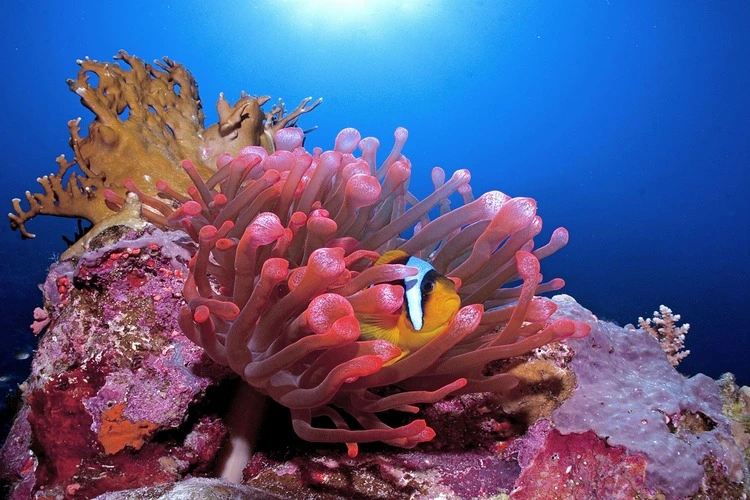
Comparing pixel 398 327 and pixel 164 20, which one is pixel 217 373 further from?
pixel 164 20

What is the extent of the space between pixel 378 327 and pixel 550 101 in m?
52.9

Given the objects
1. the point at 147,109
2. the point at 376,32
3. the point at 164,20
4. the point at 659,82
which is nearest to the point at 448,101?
the point at 376,32

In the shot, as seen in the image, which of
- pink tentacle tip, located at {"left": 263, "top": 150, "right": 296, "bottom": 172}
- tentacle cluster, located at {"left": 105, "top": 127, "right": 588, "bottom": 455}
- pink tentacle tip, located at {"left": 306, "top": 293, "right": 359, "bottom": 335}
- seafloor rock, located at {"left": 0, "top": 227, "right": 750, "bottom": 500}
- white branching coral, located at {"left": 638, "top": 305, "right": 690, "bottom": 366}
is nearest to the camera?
pink tentacle tip, located at {"left": 306, "top": 293, "right": 359, "bottom": 335}

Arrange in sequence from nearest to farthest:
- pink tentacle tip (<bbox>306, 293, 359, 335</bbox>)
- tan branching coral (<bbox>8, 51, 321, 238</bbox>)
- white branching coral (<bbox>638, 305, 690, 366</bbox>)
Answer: pink tentacle tip (<bbox>306, 293, 359, 335</bbox>) < tan branching coral (<bbox>8, 51, 321, 238</bbox>) < white branching coral (<bbox>638, 305, 690, 366</bbox>)

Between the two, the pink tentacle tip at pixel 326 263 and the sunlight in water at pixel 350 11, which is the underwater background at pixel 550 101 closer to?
the sunlight in water at pixel 350 11

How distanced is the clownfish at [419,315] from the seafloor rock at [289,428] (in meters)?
0.58

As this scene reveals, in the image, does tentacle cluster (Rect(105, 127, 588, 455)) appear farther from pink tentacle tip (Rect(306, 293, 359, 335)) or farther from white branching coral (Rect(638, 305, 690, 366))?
white branching coral (Rect(638, 305, 690, 366))

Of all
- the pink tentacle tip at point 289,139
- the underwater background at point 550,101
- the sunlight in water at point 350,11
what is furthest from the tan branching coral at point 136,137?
the sunlight in water at point 350,11

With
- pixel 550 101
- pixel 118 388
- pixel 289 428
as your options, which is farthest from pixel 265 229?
pixel 550 101

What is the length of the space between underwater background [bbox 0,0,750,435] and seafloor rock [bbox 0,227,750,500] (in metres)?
26.7

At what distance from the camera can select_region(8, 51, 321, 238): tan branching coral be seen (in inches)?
106

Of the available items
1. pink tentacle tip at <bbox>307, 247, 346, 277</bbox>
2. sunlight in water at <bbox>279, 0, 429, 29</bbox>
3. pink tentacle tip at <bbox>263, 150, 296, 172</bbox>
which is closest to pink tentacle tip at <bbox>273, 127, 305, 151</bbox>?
pink tentacle tip at <bbox>263, 150, 296, 172</bbox>

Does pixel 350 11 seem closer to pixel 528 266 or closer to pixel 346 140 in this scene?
pixel 346 140

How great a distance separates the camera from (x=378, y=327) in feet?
4.74
